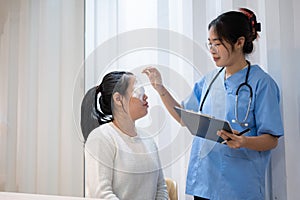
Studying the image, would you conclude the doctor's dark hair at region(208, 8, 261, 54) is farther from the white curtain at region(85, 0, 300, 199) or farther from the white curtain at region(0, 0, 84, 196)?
the white curtain at region(0, 0, 84, 196)

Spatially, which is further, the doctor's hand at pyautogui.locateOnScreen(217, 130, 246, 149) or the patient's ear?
the patient's ear

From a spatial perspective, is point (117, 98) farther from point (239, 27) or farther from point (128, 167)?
point (239, 27)

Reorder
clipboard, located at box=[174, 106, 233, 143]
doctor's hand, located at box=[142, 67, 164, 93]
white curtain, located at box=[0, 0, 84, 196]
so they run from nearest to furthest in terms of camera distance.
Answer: clipboard, located at box=[174, 106, 233, 143] → doctor's hand, located at box=[142, 67, 164, 93] → white curtain, located at box=[0, 0, 84, 196]

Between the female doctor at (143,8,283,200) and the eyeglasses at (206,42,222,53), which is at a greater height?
the eyeglasses at (206,42,222,53)

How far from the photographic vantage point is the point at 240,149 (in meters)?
1.05

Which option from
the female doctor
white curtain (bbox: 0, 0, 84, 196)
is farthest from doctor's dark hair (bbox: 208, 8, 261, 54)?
white curtain (bbox: 0, 0, 84, 196)

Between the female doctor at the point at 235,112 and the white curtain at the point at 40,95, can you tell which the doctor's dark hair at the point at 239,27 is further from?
the white curtain at the point at 40,95

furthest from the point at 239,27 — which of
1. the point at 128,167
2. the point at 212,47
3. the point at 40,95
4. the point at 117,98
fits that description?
the point at 40,95

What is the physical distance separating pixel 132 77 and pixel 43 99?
587mm

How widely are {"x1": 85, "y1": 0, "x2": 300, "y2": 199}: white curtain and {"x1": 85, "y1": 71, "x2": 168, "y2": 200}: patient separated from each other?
30mm

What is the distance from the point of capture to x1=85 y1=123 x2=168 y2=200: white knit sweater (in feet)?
3.75

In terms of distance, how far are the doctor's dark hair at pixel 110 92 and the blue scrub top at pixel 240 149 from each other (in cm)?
20

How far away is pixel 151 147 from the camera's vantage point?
1132 mm

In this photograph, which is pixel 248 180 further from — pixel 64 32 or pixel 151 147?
pixel 64 32
